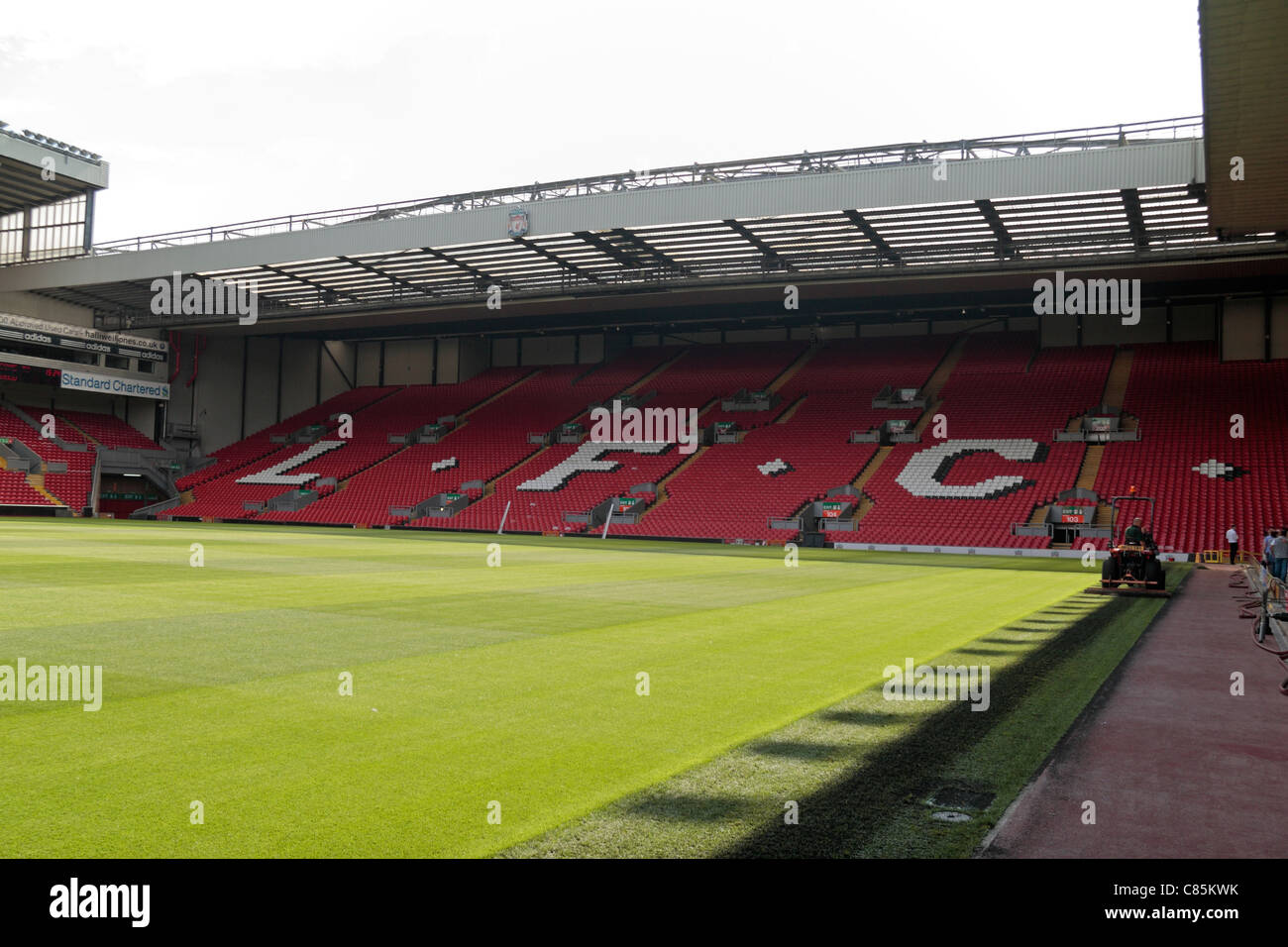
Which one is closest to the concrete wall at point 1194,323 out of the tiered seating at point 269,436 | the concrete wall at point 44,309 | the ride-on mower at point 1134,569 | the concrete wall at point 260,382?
the ride-on mower at point 1134,569

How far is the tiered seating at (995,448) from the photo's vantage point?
34.7m

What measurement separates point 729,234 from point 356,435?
28233 mm

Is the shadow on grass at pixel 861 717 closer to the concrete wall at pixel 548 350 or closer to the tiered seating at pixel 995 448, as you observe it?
the tiered seating at pixel 995 448

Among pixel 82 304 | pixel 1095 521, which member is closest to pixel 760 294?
pixel 1095 521

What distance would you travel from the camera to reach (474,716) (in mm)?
6199

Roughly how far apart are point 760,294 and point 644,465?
976 cm

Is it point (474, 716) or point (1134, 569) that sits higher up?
point (1134, 569)

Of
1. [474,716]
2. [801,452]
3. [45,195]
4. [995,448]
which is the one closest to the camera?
[474,716]

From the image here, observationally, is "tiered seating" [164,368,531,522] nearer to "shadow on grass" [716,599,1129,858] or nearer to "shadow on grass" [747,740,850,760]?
"shadow on grass" [716,599,1129,858]

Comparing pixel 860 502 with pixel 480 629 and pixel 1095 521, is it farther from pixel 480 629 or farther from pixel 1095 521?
pixel 480 629

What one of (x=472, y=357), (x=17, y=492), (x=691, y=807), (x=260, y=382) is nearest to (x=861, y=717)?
(x=691, y=807)

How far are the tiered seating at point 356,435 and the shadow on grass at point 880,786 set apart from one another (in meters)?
45.0

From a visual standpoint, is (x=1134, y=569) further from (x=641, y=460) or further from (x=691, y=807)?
(x=641, y=460)

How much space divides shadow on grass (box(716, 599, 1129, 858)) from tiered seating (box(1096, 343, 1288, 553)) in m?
27.7
